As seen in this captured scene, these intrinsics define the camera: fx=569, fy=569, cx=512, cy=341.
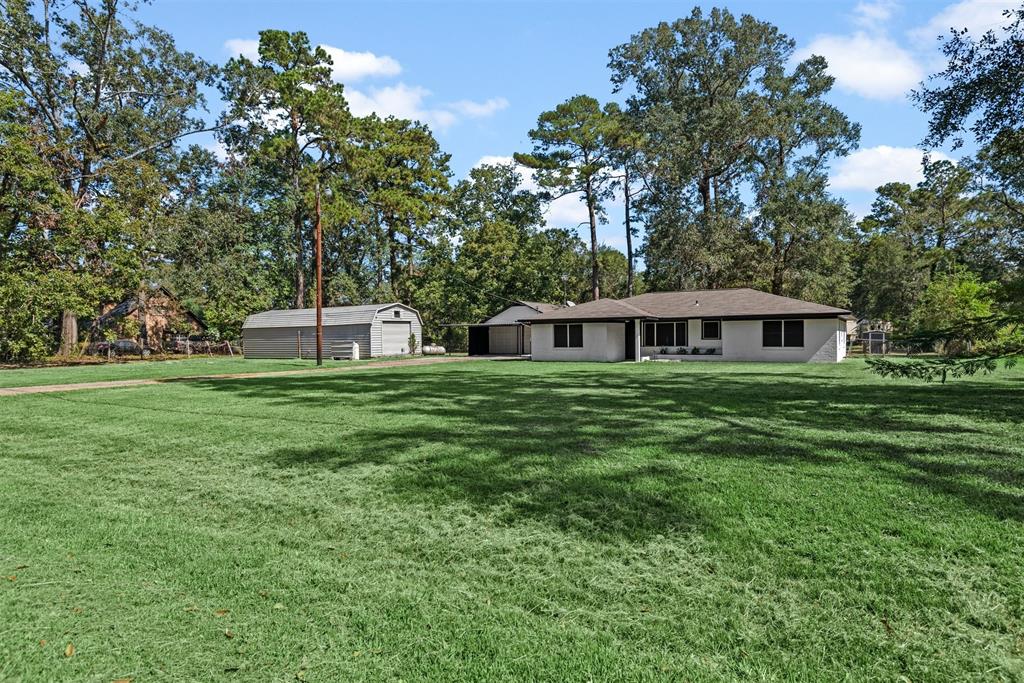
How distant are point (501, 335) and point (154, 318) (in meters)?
22.6

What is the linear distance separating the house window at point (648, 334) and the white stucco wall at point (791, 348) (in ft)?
11.6

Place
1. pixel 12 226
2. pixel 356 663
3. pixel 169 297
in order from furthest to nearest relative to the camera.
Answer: pixel 169 297 < pixel 12 226 < pixel 356 663

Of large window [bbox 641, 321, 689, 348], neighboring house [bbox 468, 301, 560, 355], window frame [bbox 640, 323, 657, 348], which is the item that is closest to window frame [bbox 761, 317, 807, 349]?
large window [bbox 641, 321, 689, 348]

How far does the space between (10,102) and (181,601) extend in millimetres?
29079

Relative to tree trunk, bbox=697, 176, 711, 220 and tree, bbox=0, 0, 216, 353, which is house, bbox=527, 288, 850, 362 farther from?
tree, bbox=0, 0, 216, 353

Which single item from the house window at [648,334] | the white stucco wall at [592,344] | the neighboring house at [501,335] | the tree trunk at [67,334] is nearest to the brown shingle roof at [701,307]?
the white stucco wall at [592,344]

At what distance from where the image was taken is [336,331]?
109 feet

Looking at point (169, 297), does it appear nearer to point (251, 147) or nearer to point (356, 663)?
point (251, 147)

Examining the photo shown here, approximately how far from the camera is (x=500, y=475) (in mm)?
5477

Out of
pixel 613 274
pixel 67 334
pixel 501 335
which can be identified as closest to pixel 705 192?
pixel 501 335

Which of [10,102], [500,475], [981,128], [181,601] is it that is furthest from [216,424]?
[10,102]

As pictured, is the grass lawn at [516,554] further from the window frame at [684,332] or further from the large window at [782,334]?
the window frame at [684,332]

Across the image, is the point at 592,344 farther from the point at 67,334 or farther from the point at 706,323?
the point at 67,334

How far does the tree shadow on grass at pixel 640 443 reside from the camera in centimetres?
465
